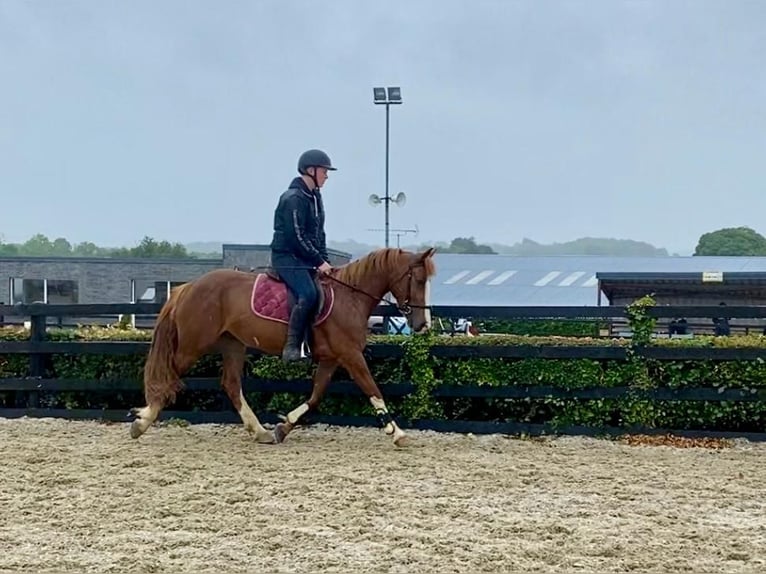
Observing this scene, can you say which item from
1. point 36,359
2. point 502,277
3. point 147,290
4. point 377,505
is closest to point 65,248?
point 147,290

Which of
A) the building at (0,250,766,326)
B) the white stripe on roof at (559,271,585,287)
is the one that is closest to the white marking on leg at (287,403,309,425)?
the building at (0,250,766,326)

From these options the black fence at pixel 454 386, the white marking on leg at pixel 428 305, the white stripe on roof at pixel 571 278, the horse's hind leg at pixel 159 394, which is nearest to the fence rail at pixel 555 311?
the black fence at pixel 454 386

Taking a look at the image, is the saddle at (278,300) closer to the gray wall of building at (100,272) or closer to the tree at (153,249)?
the gray wall of building at (100,272)

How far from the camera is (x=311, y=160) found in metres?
6.12

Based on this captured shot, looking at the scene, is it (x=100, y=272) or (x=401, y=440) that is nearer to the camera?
(x=401, y=440)

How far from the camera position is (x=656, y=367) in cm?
652

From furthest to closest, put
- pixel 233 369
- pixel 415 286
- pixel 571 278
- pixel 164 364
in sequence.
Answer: pixel 571 278 < pixel 233 369 < pixel 164 364 < pixel 415 286

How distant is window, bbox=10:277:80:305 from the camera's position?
86.0 ft

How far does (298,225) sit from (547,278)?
849 inches

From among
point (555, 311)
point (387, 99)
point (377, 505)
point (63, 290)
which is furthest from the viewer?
point (63, 290)

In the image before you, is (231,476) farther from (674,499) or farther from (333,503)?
(674,499)

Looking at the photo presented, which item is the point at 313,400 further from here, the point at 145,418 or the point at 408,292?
the point at 145,418

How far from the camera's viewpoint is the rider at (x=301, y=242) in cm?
595

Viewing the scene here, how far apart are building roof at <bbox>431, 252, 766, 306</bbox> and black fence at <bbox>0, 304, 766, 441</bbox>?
14016 millimetres
